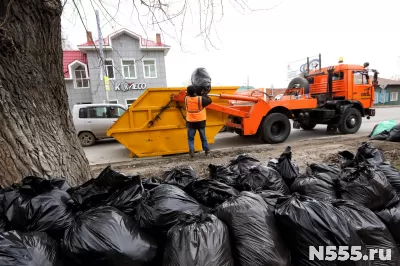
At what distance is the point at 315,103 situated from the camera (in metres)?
7.49

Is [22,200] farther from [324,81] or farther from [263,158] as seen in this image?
[324,81]

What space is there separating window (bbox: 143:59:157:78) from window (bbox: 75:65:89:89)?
4169 millimetres

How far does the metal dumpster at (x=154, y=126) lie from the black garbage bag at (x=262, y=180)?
3.54m

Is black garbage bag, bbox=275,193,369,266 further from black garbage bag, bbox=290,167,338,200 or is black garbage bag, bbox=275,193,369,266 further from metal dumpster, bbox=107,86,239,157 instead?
metal dumpster, bbox=107,86,239,157

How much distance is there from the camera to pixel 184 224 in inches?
56.4

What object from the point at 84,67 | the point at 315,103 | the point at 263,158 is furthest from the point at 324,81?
the point at 84,67

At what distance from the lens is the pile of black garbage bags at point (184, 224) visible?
131 cm

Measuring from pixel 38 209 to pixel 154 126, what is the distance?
158 inches

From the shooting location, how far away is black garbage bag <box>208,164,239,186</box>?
2.26m

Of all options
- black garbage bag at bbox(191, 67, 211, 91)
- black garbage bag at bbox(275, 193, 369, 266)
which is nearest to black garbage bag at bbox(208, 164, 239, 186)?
black garbage bag at bbox(275, 193, 369, 266)

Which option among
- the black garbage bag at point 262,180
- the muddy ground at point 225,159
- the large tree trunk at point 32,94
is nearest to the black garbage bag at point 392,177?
the black garbage bag at point 262,180

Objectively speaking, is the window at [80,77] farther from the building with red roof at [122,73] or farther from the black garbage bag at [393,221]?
the black garbage bag at [393,221]

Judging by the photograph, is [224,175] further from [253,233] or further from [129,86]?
[129,86]

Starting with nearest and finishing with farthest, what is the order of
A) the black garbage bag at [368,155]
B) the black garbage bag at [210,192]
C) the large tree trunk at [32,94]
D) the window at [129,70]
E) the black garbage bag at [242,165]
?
the black garbage bag at [210,192] < the large tree trunk at [32,94] < the black garbage bag at [242,165] < the black garbage bag at [368,155] < the window at [129,70]
